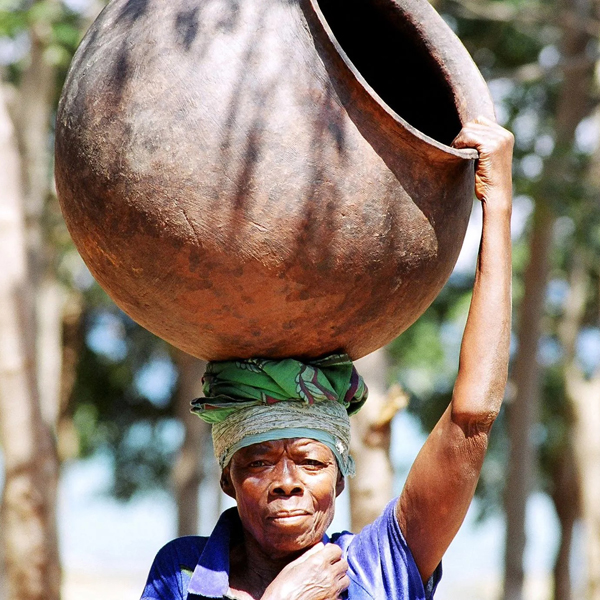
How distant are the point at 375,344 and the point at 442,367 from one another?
10.1 metres

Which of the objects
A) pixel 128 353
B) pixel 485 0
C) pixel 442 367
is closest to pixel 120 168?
pixel 485 0

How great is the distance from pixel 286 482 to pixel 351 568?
1.02 feet

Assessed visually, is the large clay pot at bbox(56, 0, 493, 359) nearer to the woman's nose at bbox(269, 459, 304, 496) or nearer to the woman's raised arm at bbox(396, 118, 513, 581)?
the woman's raised arm at bbox(396, 118, 513, 581)

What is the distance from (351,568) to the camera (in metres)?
2.69

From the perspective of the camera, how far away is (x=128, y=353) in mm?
15375

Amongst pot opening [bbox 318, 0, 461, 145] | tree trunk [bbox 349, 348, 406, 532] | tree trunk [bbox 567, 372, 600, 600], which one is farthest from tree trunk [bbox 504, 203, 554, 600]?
pot opening [bbox 318, 0, 461, 145]

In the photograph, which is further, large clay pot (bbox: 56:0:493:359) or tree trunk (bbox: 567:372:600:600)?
tree trunk (bbox: 567:372:600:600)

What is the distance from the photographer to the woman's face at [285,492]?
257 centimetres

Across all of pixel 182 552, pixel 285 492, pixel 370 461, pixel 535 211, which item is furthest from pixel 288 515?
pixel 535 211

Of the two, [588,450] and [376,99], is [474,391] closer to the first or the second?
[376,99]

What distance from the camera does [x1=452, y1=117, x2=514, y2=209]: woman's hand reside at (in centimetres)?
258

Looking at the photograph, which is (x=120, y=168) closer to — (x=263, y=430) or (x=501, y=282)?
(x=263, y=430)

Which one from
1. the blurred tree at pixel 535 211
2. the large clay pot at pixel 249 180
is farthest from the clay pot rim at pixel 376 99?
the blurred tree at pixel 535 211

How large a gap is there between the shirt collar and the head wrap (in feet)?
0.61
